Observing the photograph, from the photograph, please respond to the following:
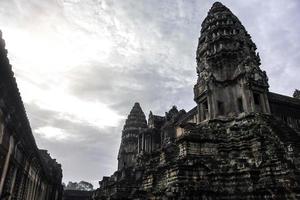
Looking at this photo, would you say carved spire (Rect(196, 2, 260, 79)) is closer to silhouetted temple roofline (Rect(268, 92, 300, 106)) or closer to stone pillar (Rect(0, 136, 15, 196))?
silhouetted temple roofline (Rect(268, 92, 300, 106))

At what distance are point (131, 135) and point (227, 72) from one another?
29.4m

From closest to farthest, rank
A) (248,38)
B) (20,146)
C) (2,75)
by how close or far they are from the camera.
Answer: (2,75) < (20,146) < (248,38)

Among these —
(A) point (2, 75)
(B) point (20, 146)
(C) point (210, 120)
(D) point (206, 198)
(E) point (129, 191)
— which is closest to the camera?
(A) point (2, 75)

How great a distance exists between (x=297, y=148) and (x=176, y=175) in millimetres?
7821

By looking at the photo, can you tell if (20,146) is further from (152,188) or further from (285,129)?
(285,129)

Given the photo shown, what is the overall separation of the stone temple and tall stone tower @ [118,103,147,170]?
1397 cm

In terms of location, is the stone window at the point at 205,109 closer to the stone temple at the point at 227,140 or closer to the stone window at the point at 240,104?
the stone temple at the point at 227,140

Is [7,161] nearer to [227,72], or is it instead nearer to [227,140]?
[227,140]

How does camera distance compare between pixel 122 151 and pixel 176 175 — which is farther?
pixel 122 151

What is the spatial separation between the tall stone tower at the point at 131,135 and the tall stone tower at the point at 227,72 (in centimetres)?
2501

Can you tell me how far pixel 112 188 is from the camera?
2728 centimetres

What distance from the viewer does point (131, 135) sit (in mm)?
50938

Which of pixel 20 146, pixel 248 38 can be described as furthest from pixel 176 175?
pixel 248 38

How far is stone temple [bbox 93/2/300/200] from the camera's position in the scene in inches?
633
